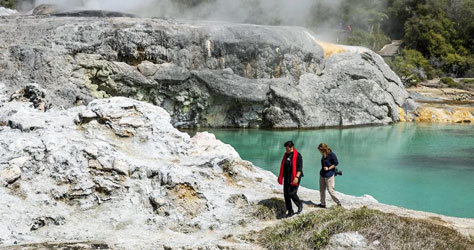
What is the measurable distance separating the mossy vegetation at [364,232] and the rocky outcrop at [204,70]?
1373 cm

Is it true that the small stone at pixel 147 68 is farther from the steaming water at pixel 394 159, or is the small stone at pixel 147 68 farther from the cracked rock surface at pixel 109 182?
the cracked rock surface at pixel 109 182

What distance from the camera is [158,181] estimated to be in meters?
7.89

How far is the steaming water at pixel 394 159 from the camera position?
12.0 metres

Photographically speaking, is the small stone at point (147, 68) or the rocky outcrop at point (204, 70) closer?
the rocky outcrop at point (204, 70)

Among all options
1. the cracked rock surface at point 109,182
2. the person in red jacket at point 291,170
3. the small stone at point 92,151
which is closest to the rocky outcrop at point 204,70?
the cracked rock surface at point 109,182

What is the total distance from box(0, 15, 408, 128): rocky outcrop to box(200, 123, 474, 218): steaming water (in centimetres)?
139

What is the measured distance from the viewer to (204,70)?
22.8 metres

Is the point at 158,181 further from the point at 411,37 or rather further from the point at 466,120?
the point at 411,37

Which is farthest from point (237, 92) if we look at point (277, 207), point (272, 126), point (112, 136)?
point (277, 207)

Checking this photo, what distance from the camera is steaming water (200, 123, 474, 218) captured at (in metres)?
12.0

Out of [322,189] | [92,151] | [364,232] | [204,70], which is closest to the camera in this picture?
[364,232]

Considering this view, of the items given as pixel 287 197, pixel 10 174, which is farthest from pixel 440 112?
pixel 10 174

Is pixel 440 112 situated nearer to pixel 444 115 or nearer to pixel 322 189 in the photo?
pixel 444 115

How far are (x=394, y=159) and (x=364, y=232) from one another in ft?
36.9
